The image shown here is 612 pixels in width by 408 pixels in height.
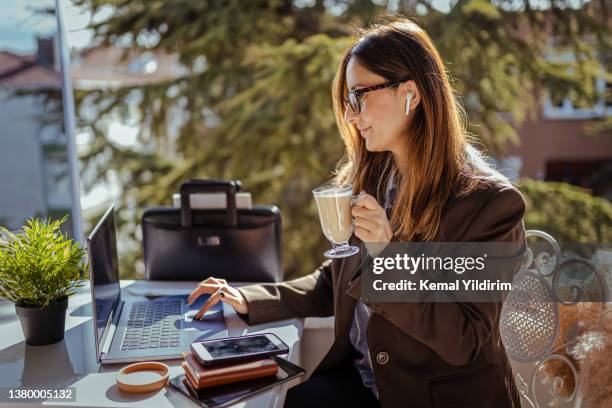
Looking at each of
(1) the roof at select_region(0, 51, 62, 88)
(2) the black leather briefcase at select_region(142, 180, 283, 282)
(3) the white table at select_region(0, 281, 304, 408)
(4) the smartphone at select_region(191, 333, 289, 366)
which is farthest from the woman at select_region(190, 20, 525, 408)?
(1) the roof at select_region(0, 51, 62, 88)

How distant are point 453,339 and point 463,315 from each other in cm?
6

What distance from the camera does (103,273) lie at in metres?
1.53

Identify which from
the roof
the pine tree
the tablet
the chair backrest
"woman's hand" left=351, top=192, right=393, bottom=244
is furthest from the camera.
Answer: the pine tree

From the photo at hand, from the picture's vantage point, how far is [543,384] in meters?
1.76

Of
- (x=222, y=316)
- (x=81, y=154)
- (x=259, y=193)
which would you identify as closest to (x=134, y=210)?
(x=81, y=154)

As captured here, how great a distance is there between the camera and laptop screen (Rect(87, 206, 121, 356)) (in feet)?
4.51

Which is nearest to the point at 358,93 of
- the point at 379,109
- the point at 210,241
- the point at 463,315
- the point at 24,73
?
the point at 379,109

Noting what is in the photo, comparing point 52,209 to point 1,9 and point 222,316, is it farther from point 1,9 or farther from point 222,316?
point 222,316

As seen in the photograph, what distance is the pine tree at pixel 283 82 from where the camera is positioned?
439 cm

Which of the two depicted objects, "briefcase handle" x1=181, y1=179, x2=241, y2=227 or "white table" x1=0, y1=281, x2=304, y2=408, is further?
"briefcase handle" x1=181, y1=179, x2=241, y2=227

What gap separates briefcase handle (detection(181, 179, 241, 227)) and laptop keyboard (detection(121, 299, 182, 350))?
0.35 m

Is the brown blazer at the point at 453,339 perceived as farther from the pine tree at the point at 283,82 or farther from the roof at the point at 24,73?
the pine tree at the point at 283,82

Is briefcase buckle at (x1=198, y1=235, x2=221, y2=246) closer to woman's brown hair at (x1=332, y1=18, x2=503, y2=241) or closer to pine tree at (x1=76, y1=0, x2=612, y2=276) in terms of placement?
woman's brown hair at (x1=332, y1=18, x2=503, y2=241)

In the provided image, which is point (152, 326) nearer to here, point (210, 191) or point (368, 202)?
point (210, 191)
